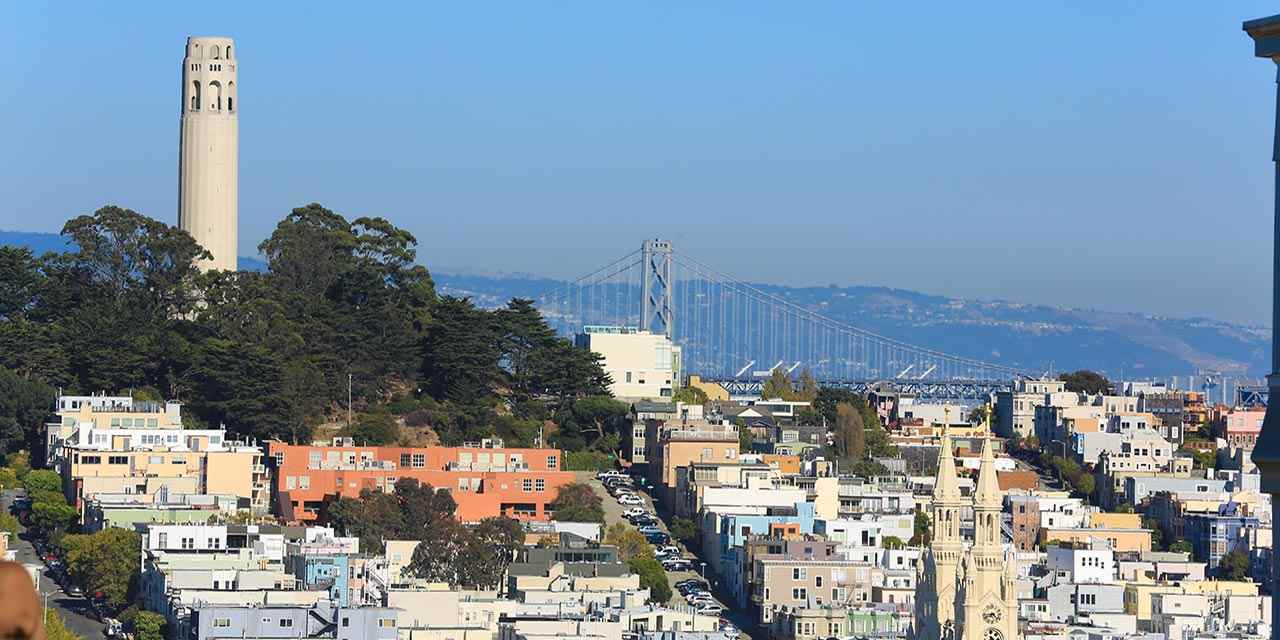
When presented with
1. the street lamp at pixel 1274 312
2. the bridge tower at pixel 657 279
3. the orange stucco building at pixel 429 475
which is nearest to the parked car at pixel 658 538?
the orange stucco building at pixel 429 475

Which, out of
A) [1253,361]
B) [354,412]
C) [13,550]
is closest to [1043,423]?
[354,412]

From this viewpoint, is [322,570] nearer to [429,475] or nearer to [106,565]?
[106,565]

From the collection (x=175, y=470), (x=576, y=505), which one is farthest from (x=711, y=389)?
(x=175, y=470)

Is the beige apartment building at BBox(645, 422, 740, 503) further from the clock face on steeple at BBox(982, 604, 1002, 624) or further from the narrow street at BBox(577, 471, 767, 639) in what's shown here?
the clock face on steeple at BBox(982, 604, 1002, 624)

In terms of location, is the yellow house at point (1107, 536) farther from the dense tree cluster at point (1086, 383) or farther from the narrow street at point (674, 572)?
the dense tree cluster at point (1086, 383)

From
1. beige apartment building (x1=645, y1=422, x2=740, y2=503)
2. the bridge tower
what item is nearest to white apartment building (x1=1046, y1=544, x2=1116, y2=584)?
A: beige apartment building (x1=645, y1=422, x2=740, y2=503)

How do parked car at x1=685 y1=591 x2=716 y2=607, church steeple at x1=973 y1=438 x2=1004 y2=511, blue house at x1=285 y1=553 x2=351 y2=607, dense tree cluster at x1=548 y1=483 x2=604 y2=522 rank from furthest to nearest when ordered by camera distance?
1. dense tree cluster at x1=548 y1=483 x2=604 y2=522
2. parked car at x1=685 y1=591 x2=716 y2=607
3. church steeple at x1=973 y1=438 x2=1004 y2=511
4. blue house at x1=285 y1=553 x2=351 y2=607
